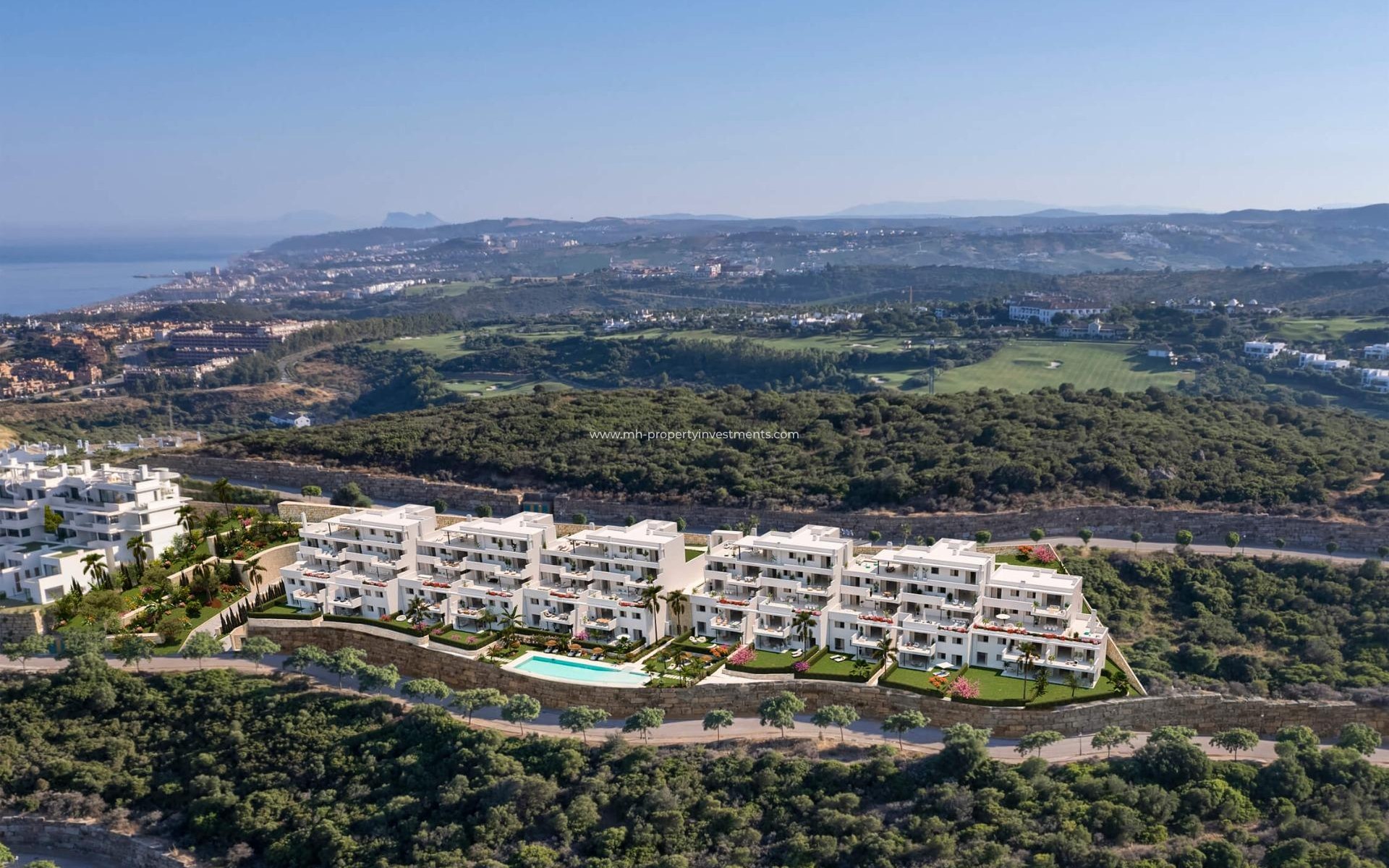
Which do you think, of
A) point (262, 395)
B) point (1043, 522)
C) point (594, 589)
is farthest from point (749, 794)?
point (262, 395)

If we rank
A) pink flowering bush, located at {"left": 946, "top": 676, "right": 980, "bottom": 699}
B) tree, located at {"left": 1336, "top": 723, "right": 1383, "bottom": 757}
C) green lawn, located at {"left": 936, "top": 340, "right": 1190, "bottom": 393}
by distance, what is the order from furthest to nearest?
green lawn, located at {"left": 936, "top": 340, "right": 1190, "bottom": 393} → pink flowering bush, located at {"left": 946, "top": 676, "right": 980, "bottom": 699} → tree, located at {"left": 1336, "top": 723, "right": 1383, "bottom": 757}

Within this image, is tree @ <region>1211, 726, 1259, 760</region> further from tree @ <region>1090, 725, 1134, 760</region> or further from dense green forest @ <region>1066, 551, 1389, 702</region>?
dense green forest @ <region>1066, 551, 1389, 702</region>

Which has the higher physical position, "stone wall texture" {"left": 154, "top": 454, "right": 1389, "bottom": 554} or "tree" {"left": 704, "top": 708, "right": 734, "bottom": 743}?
"stone wall texture" {"left": 154, "top": 454, "right": 1389, "bottom": 554}

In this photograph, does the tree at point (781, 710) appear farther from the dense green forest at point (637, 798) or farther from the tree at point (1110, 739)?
the tree at point (1110, 739)

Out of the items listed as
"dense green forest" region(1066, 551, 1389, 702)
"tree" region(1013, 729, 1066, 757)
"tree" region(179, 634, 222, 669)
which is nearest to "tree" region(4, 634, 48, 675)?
"tree" region(179, 634, 222, 669)

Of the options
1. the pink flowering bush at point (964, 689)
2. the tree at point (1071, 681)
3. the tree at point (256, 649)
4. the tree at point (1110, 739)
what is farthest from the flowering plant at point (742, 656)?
the tree at point (256, 649)

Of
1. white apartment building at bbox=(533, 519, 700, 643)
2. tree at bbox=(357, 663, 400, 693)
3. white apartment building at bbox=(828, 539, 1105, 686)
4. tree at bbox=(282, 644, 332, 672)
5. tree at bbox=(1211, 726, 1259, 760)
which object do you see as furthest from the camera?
white apartment building at bbox=(533, 519, 700, 643)

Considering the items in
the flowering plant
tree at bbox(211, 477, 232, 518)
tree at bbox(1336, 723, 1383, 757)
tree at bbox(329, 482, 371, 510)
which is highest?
tree at bbox(211, 477, 232, 518)

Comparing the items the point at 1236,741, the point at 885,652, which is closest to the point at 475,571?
the point at 885,652
